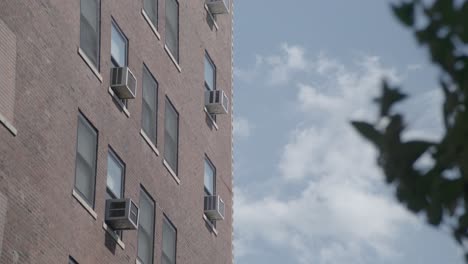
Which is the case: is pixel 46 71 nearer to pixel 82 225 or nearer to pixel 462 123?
pixel 82 225

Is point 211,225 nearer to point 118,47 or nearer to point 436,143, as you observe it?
point 118,47

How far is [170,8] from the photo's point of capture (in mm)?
32469

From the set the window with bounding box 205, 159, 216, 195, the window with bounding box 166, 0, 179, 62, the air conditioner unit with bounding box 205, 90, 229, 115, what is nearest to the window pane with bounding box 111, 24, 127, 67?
the window with bounding box 166, 0, 179, 62

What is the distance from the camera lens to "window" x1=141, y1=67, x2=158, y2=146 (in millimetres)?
29375

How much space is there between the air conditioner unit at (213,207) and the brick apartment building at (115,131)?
4 centimetres

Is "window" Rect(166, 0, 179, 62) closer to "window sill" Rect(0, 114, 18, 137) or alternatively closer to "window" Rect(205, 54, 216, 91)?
"window" Rect(205, 54, 216, 91)

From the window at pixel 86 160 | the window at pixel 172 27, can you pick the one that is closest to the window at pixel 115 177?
the window at pixel 86 160

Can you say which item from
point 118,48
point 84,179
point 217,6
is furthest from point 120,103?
point 217,6

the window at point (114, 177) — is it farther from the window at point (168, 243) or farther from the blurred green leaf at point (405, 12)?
the blurred green leaf at point (405, 12)

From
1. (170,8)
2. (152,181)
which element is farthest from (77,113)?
(170,8)

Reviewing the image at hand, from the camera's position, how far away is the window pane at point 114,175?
26406 millimetres

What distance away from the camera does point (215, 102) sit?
111 ft

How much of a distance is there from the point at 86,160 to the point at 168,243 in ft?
16.7

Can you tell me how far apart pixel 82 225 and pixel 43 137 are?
2.18 m
